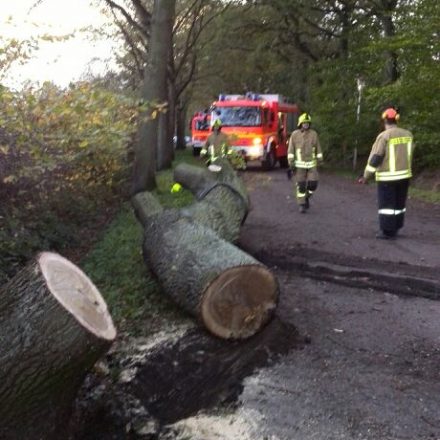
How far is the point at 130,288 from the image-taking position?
687cm

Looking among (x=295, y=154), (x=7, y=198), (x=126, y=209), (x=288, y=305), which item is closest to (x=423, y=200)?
(x=295, y=154)

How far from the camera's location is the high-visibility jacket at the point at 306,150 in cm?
1135

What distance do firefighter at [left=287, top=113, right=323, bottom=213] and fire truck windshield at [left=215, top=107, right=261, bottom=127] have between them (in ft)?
36.6

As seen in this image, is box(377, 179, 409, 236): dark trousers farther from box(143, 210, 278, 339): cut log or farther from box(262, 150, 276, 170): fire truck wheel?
box(262, 150, 276, 170): fire truck wheel

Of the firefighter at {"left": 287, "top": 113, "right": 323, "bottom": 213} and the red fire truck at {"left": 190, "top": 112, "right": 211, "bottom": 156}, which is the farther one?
the red fire truck at {"left": 190, "top": 112, "right": 211, "bottom": 156}

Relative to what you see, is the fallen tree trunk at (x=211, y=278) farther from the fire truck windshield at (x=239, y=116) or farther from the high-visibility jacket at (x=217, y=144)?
the fire truck windshield at (x=239, y=116)

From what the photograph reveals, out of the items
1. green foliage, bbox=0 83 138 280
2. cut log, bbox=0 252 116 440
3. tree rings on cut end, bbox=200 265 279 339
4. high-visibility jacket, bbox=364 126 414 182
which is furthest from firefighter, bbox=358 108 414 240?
cut log, bbox=0 252 116 440

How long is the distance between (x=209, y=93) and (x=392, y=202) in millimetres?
37400

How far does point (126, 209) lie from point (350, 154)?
48.9 ft

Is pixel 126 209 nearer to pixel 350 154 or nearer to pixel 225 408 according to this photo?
pixel 225 408

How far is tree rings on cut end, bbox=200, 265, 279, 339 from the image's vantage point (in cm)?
519

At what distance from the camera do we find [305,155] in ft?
37.3

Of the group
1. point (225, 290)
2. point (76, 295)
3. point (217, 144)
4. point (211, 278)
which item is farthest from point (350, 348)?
point (217, 144)

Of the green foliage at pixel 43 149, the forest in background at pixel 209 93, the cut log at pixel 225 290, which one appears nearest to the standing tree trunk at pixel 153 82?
the forest in background at pixel 209 93
